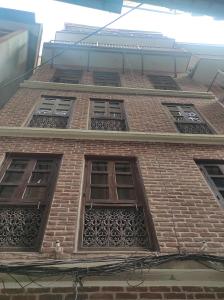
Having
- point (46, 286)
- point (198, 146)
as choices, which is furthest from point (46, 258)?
point (198, 146)

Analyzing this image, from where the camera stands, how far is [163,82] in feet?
45.3

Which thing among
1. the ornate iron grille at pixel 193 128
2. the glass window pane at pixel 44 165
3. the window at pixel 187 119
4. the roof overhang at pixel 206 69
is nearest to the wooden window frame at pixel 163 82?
the roof overhang at pixel 206 69

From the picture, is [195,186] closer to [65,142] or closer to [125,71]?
[65,142]

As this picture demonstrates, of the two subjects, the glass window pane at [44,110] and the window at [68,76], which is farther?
the window at [68,76]

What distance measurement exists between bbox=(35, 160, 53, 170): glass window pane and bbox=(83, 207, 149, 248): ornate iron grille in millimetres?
1723

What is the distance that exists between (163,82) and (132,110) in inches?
182

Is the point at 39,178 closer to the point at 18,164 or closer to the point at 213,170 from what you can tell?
the point at 18,164

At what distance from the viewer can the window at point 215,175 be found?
6.45 metres

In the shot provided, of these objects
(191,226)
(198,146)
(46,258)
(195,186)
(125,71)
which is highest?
(125,71)

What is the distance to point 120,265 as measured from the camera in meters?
4.30

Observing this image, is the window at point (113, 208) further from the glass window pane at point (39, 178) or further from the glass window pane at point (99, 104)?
the glass window pane at point (99, 104)

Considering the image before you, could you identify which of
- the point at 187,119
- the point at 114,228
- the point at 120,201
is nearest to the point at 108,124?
the point at 187,119

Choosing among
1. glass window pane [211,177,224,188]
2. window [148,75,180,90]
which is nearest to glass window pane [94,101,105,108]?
window [148,75,180,90]

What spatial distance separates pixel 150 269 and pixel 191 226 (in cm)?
128
